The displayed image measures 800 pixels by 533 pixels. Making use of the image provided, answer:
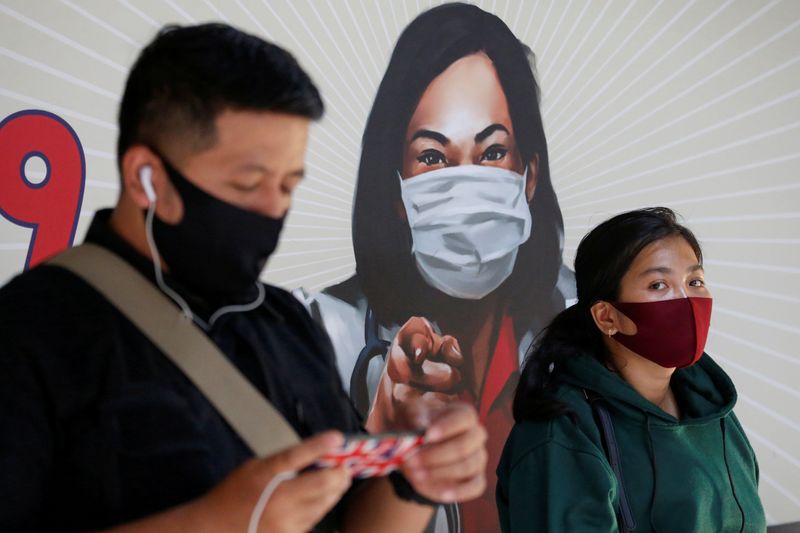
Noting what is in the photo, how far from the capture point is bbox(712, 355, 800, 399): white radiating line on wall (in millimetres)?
3725

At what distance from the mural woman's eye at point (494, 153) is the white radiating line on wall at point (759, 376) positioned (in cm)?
137

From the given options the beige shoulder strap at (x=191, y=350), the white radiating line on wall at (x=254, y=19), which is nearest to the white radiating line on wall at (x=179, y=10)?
the white radiating line on wall at (x=254, y=19)

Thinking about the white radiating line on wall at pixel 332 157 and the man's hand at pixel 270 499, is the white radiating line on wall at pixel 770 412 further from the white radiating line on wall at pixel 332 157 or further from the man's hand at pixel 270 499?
the man's hand at pixel 270 499

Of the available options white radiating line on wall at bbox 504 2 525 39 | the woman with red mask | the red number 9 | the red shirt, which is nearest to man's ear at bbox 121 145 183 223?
the woman with red mask

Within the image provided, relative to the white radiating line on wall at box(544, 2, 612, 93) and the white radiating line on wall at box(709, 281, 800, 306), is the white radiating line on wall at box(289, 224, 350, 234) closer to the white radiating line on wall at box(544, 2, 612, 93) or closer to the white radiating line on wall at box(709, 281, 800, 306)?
the white radiating line on wall at box(544, 2, 612, 93)

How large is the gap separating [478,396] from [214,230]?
2205mm

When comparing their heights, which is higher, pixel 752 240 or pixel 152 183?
pixel 152 183

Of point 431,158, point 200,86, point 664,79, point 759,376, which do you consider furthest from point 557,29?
point 200,86

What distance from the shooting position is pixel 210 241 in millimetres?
1206

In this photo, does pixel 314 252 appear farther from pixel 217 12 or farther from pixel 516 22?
pixel 516 22

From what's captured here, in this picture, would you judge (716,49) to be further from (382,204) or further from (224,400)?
(224,400)

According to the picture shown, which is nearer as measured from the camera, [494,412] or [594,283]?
[594,283]

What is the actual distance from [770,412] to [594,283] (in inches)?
70.2

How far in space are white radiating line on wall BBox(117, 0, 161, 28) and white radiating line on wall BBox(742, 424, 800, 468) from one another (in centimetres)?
300
